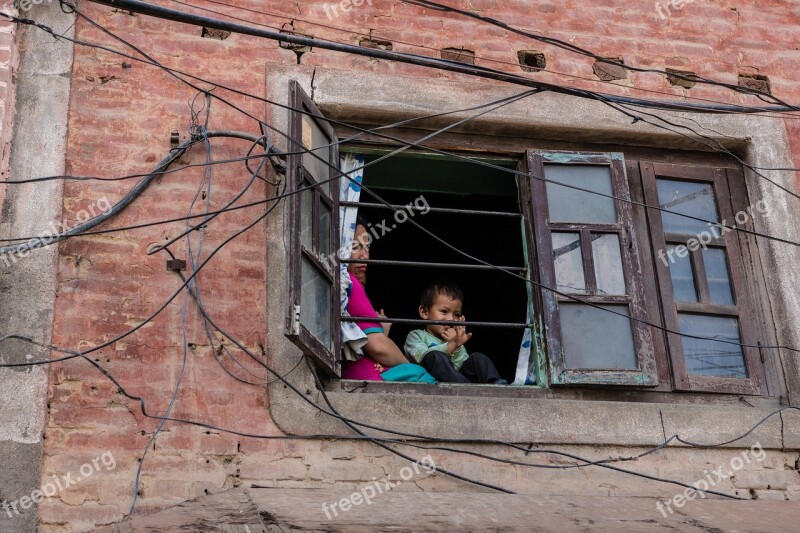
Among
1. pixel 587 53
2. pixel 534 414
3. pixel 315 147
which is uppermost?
pixel 587 53

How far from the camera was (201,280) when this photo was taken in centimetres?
527

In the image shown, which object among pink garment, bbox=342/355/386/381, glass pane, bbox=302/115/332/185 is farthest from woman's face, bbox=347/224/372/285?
pink garment, bbox=342/355/386/381

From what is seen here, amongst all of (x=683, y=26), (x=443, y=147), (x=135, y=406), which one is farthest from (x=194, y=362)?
(x=683, y=26)

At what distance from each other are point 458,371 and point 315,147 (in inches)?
55.5

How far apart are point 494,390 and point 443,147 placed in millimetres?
1435

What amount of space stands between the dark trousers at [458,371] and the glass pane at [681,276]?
108 cm

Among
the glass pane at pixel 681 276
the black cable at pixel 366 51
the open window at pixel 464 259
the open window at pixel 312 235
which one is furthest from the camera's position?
the open window at pixel 464 259

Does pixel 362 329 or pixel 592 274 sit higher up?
pixel 592 274

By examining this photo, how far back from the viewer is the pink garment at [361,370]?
5.45 m

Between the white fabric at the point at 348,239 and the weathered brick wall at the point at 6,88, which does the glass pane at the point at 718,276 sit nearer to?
the white fabric at the point at 348,239

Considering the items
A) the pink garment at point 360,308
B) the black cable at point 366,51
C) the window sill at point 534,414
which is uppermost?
the black cable at point 366,51

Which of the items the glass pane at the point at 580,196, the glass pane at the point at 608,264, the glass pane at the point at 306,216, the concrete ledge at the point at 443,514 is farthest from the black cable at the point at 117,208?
the glass pane at the point at 608,264

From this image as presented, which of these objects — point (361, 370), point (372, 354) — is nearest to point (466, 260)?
point (372, 354)

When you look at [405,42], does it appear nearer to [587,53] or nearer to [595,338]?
[587,53]
